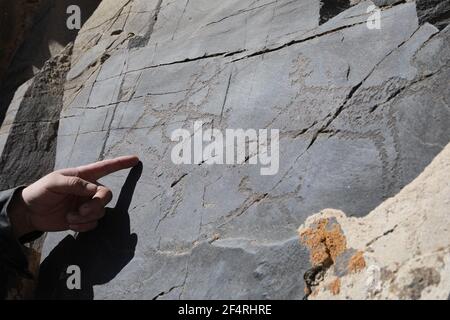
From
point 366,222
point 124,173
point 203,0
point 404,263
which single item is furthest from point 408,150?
point 203,0

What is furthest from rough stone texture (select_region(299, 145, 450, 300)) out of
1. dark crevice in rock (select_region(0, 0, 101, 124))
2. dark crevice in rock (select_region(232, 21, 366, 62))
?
dark crevice in rock (select_region(0, 0, 101, 124))

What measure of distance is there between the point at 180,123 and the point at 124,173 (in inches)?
11.7

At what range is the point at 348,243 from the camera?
5.16ft

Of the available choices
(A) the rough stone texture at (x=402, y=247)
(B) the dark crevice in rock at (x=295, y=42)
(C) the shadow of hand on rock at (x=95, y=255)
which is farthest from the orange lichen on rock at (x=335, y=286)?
(B) the dark crevice in rock at (x=295, y=42)

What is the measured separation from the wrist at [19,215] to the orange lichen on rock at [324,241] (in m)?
1.03

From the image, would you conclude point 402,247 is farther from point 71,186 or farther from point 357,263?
point 71,186

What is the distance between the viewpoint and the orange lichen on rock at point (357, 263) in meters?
1.51

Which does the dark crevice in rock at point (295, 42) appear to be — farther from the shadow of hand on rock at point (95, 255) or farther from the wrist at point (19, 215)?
the wrist at point (19, 215)

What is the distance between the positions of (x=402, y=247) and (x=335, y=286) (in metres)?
0.20

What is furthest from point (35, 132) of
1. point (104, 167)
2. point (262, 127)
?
point (262, 127)

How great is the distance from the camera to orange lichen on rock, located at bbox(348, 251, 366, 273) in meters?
1.51

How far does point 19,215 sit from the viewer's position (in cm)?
210
